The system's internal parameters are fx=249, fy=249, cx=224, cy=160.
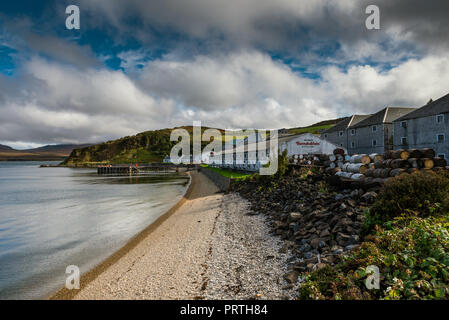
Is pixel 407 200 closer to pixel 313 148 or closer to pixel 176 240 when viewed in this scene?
pixel 176 240

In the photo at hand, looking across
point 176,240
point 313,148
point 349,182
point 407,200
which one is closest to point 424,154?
point 349,182

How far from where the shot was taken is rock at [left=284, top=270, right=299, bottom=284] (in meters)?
6.40

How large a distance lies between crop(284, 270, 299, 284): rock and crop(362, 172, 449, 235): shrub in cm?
259

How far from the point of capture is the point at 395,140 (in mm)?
36719

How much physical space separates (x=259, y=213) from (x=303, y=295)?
438 inches

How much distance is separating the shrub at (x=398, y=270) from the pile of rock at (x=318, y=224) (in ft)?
3.44

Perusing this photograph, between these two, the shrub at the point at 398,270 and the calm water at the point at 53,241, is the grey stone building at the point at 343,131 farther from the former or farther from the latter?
the shrub at the point at 398,270

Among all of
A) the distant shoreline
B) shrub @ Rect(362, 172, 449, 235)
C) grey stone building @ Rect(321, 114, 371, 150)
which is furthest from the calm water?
grey stone building @ Rect(321, 114, 371, 150)

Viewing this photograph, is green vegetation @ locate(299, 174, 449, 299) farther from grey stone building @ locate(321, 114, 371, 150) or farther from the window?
grey stone building @ locate(321, 114, 371, 150)

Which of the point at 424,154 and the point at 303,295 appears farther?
the point at 424,154

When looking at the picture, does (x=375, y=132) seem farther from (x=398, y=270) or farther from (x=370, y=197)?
(x=398, y=270)

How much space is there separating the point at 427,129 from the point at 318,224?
32073 mm

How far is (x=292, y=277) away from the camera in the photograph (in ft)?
21.4

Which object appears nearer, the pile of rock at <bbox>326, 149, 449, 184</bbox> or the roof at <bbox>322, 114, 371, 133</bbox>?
the pile of rock at <bbox>326, 149, 449, 184</bbox>
